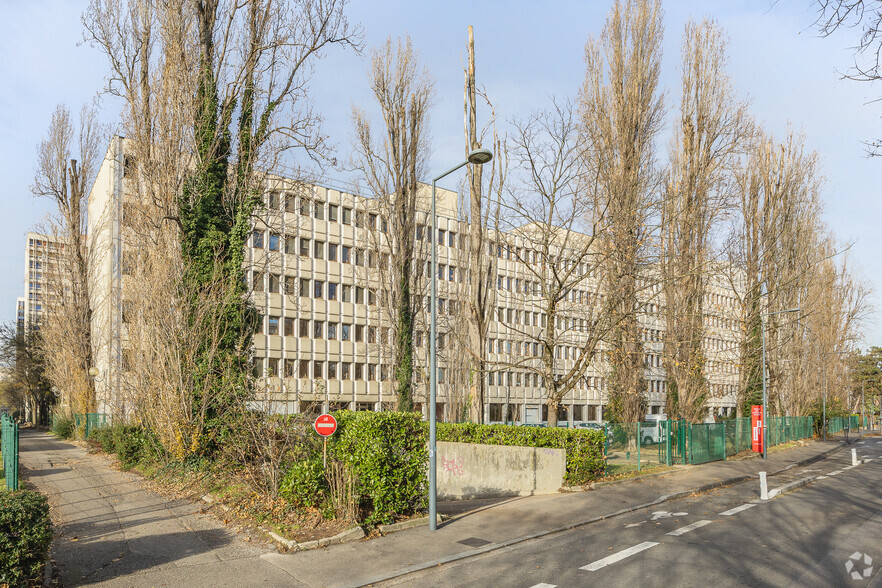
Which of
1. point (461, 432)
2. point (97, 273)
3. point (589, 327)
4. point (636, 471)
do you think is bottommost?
point (636, 471)

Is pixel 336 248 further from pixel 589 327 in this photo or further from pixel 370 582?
pixel 370 582

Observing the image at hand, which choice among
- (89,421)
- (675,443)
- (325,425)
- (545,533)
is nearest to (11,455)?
(325,425)

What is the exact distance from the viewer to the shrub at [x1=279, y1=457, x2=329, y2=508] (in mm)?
11758

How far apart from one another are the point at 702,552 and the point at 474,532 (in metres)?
3.91

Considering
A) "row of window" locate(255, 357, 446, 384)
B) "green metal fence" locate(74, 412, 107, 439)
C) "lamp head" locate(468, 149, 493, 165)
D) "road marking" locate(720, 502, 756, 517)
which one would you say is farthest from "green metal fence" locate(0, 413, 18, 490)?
"row of window" locate(255, 357, 446, 384)

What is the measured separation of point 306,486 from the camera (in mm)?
11766

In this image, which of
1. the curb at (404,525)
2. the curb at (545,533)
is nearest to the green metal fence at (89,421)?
the curb at (404,525)

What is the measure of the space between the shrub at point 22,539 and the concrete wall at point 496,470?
1160 cm

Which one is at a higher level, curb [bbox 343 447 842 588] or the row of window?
the row of window

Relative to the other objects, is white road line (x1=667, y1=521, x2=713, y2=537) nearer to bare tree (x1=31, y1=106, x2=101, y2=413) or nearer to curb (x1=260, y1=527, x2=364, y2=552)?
curb (x1=260, y1=527, x2=364, y2=552)

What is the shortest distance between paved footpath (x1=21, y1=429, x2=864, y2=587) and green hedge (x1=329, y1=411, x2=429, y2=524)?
69cm

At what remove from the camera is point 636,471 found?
67.1ft

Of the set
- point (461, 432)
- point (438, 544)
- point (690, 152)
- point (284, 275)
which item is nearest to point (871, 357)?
point (690, 152)

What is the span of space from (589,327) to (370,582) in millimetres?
12225
